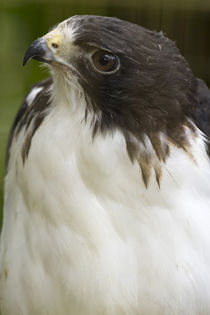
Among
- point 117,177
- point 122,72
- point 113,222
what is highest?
point 122,72

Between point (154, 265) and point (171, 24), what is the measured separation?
1603 mm

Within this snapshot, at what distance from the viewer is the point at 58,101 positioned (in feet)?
5.28

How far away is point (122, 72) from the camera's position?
5.00ft

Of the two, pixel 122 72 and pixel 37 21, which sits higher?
pixel 122 72

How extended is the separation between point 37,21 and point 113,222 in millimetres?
1645

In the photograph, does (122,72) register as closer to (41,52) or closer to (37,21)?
(41,52)

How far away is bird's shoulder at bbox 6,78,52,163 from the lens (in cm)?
168

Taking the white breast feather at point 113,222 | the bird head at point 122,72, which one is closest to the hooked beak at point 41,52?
the bird head at point 122,72

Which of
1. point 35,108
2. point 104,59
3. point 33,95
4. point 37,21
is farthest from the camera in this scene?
point 37,21

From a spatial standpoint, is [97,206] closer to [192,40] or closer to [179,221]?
[179,221]

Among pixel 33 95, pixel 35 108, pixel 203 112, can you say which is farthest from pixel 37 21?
pixel 203 112

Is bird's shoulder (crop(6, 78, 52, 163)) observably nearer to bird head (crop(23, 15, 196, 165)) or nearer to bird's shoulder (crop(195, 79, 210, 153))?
bird head (crop(23, 15, 196, 165))

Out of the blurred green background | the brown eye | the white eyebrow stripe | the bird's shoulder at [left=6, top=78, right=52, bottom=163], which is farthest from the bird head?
the blurred green background

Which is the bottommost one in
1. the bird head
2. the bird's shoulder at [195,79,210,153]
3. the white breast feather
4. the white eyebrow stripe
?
the white breast feather
